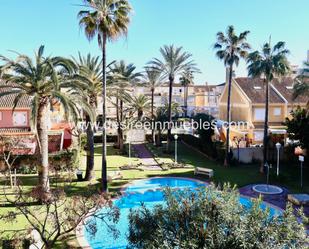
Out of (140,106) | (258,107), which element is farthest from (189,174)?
(140,106)

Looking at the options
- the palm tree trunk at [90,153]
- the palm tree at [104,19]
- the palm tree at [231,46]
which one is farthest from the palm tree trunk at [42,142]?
the palm tree at [231,46]

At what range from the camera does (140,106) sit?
52.7 m

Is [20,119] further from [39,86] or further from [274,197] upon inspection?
[274,197]

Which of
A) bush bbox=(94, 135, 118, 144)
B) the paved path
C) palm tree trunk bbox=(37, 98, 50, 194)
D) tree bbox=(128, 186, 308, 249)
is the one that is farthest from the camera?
bush bbox=(94, 135, 118, 144)

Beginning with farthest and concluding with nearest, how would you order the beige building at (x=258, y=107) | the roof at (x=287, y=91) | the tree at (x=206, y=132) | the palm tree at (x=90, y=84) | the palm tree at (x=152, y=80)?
1. the palm tree at (x=152, y=80)
2. the roof at (x=287, y=91)
3. the beige building at (x=258, y=107)
4. the tree at (x=206, y=132)
5. the palm tree at (x=90, y=84)

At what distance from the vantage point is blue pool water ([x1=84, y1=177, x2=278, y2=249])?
16109 millimetres

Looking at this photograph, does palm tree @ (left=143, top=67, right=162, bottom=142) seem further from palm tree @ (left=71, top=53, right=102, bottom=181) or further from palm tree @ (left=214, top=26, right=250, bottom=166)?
palm tree @ (left=71, top=53, right=102, bottom=181)

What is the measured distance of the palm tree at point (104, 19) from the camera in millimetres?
21875

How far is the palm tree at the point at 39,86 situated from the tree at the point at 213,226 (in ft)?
37.9

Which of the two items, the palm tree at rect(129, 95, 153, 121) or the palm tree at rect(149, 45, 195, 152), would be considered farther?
the palm tree at rect(129, 95, 153, 121)

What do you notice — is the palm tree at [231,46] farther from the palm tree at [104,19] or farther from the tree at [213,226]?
the tree at [213,226]

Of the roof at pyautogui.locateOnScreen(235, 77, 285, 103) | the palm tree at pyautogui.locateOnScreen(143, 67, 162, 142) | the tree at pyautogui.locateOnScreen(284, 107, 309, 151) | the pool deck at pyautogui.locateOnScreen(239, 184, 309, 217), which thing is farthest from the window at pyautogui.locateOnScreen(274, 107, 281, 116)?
the pool deck at pyautogui.locateOnScreen(239, 184, 309, 217)

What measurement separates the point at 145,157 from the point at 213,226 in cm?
3041

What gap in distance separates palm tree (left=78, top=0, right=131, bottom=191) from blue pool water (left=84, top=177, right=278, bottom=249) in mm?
10417
